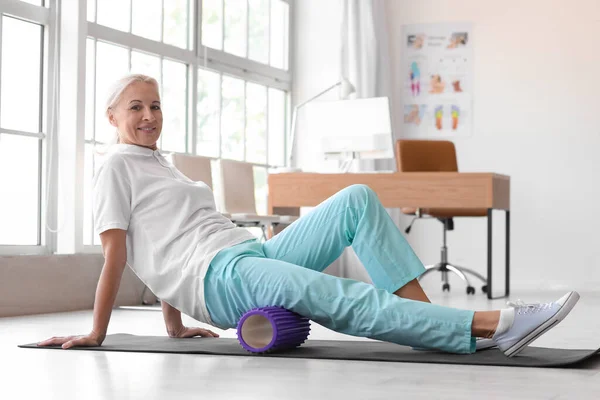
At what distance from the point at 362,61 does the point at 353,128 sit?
2100 millimetres

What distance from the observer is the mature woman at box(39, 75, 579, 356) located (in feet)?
6.91

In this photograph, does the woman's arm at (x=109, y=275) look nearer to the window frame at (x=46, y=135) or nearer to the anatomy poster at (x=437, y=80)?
the window frame at (x=46, y=135)

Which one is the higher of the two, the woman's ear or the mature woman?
the woman's ear

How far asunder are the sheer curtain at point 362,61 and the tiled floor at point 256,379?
4.64m

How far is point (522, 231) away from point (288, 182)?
2.58 metres

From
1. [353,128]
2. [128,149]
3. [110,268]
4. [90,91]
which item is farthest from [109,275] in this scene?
[353,128]

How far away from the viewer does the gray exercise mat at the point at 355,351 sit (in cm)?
212

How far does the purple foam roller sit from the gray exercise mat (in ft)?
0.08

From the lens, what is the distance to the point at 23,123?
4.57 m

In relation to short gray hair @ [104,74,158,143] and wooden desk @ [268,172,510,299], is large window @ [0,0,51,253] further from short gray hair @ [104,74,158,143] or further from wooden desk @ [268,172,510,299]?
short gray hair @ [104,74,158,143]

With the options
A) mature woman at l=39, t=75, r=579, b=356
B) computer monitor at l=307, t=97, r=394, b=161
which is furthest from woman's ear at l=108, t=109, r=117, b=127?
computer monitor at l=307, t=97, r=394, b=161

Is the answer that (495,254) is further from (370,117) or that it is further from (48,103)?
(48,103)

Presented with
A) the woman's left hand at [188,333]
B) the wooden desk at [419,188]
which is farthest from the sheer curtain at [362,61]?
the woman's left hand at [188,333]

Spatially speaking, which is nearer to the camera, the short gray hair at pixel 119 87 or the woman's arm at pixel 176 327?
the short gray hair at pixel 119 87
